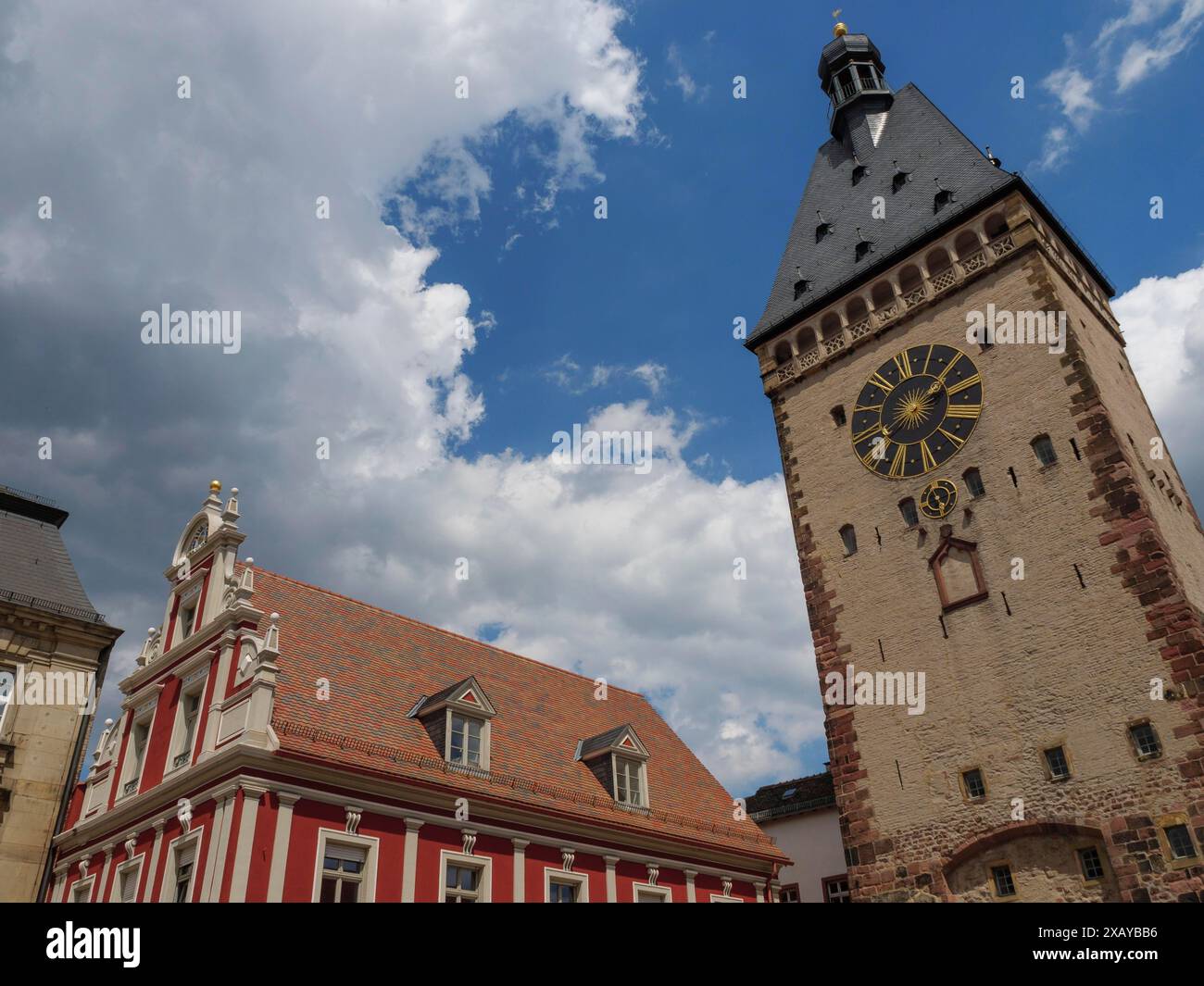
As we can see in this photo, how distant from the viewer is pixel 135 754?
25078 mm

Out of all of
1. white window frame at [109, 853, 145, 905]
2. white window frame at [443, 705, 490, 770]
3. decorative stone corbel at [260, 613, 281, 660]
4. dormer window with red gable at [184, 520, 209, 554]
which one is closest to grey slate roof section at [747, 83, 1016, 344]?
white window frame at [443, 705, 490, 770]

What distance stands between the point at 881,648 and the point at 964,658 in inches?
109

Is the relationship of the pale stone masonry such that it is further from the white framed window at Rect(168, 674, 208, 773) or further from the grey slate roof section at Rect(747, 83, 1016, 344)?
the grey slate roof section at Rect(747, 83, 1016, 344)

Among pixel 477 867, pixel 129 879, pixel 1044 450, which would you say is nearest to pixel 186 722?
pixel 129 879

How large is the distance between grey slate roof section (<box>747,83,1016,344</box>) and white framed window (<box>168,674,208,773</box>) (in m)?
24.8

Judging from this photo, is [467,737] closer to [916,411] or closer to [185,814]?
[185,814]

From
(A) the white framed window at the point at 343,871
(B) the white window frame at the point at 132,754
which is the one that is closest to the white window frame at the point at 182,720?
(B) the white window frame at the point at 132,754

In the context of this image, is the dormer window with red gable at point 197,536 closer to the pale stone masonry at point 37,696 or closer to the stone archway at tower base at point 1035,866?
the pale stone masonry at point 37,696

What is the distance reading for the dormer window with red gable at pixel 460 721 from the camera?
78.9 ft

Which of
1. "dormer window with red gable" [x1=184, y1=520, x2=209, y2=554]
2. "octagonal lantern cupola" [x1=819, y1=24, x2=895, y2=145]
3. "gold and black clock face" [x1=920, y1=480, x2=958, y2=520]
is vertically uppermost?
"octagonal lantern cupola" [x1=819, y1=24, x2=895, y2=145]

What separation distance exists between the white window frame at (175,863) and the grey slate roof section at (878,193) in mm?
27355

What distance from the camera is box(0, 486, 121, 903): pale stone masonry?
27.8m
